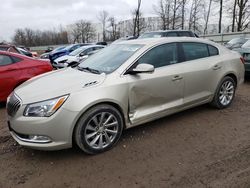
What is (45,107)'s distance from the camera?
2984 millimetres

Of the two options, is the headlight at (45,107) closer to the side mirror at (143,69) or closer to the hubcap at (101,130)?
the hubcap at (101,130)

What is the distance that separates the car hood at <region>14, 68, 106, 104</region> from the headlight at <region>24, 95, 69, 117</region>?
65 mm

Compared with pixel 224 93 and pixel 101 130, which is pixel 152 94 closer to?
pixel 101 130

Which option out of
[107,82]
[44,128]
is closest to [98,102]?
[107,82]

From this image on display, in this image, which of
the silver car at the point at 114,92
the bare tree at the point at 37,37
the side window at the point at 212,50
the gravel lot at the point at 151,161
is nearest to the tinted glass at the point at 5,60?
the gravel lot at the point at 151,161

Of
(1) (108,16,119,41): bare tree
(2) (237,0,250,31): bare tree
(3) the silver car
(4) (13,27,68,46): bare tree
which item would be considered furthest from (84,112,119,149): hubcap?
(4) (13,27,68,46): bare tree

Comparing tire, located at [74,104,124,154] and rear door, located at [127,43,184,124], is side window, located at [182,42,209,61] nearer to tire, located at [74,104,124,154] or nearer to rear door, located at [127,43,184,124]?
rear door, located at [127,43,184,124]

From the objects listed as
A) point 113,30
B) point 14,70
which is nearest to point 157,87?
point 14,70

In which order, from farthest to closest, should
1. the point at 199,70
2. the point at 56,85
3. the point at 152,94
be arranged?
the point at 199,70, the point at 152,94, the point at 56,85

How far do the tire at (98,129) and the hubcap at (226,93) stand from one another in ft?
8.25

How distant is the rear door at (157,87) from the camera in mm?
3609

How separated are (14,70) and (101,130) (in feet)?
11.6

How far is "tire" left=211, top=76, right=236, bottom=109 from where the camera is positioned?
190 inches

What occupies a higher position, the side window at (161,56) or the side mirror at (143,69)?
the side window at (161,56)
